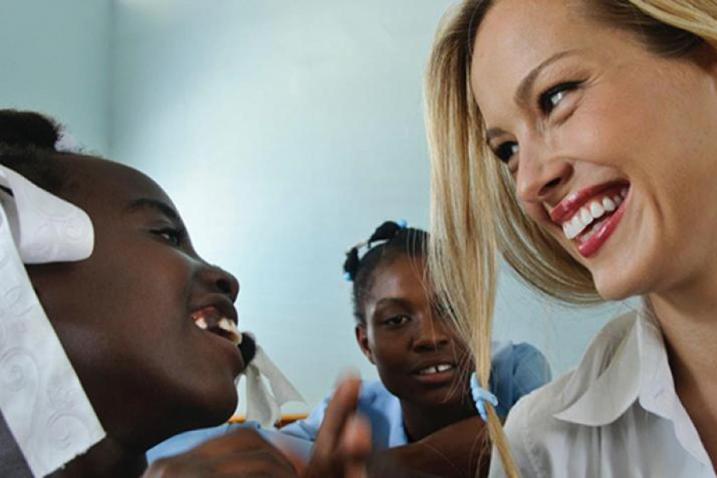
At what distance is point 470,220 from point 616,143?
344 mm

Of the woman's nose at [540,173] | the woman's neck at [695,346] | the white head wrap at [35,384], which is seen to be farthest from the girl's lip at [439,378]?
the white head wrap at [35,384]

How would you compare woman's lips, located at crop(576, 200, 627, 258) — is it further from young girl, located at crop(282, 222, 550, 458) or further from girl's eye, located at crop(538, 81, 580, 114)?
young girl, located at crop(282, 222, 550, 458)

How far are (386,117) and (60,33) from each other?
96 cm

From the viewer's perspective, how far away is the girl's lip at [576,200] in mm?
775

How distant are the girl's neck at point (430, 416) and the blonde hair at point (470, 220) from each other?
318 millimetres

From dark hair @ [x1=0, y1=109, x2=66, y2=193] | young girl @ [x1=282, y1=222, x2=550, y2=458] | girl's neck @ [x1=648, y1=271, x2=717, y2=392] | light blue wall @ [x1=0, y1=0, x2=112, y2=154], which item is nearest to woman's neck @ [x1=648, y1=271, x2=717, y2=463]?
girl's neck @ [x1=648, y1=271, x2=717, y2=392]

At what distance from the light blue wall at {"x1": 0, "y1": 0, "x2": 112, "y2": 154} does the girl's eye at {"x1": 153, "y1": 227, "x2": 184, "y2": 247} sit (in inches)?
42.6

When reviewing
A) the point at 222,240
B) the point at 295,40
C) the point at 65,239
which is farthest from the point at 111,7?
the point at 65,239

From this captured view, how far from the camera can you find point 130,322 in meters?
0.76

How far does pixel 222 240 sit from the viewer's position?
219 cm

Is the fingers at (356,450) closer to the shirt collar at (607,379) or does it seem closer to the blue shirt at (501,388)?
the shirt collar at (607,379)

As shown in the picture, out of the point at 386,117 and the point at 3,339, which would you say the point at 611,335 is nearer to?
the point at 3,339

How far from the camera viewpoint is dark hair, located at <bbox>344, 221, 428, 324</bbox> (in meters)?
1.52

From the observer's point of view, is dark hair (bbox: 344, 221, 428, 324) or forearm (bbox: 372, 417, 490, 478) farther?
dark hair (bbox: 344, 221, 428, 324)
